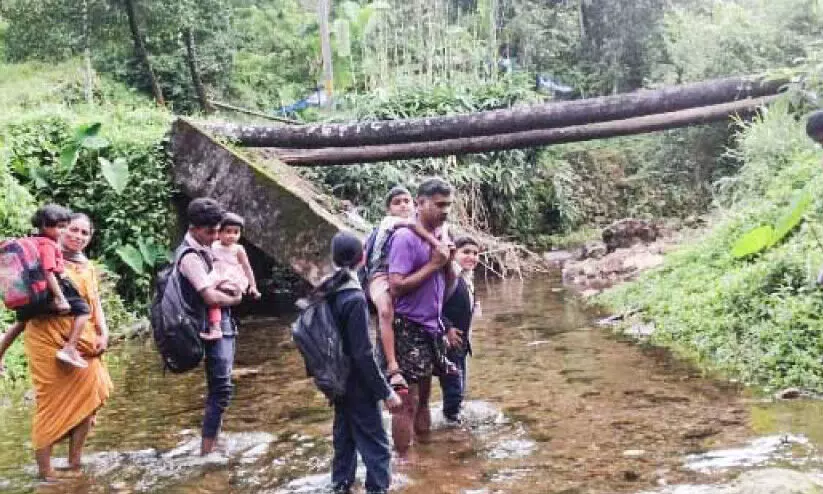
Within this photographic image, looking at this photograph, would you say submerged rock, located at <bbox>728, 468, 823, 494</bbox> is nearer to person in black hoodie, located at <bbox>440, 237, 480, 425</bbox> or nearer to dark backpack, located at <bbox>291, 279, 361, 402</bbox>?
dark backpack, located at <bbox>291, 279, 361, 402</bbox>

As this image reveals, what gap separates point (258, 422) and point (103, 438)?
3.66ft

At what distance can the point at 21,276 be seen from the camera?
5.11 m

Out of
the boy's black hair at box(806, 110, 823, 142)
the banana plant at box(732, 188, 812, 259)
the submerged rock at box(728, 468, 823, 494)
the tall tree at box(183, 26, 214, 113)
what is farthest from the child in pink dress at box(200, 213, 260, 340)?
the tall tree at box(183, 26, 214, 113)

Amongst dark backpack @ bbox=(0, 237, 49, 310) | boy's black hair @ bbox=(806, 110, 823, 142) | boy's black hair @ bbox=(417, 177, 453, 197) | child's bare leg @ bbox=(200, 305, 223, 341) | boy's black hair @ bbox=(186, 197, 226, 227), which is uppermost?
boy's black hair @ bbox=(806, 110, 823, 142)

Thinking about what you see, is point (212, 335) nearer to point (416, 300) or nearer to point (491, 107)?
point (416, 300)

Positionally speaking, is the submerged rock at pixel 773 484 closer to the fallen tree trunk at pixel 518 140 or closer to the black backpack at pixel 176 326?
the black backpack at pixel 176 326

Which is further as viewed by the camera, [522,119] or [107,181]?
[107,181]

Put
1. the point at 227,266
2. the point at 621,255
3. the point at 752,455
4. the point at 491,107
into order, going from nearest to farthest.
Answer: the point at 752,455
the point at 227,266
the point at 621,255
the point at 491,107

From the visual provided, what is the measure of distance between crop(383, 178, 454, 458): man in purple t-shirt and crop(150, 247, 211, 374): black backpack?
1.19 m

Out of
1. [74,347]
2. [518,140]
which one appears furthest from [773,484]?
[518,140]

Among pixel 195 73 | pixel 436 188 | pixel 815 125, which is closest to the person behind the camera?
pixel 815 125

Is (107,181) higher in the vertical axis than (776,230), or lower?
lower

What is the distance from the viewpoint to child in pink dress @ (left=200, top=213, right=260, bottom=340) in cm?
556

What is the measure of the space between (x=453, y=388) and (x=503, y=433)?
1.61 ft
